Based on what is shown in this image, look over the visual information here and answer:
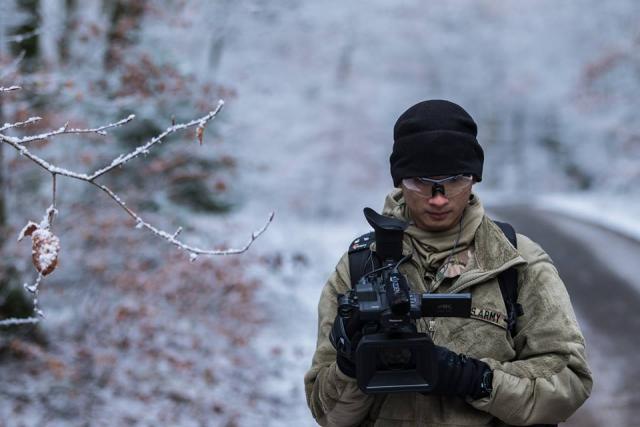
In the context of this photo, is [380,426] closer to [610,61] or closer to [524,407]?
[524,407]

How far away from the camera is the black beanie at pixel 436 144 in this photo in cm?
204

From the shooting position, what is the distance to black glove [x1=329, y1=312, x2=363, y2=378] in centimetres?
187

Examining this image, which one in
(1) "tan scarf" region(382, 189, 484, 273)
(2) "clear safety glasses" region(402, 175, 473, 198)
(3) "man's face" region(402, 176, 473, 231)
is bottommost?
(1) "tan scarf" region(382, 189, 484, 273)

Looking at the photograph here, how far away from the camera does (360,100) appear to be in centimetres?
1934

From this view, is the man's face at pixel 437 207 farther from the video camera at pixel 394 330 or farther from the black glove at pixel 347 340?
the black glove at pixel 347 340

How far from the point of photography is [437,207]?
2.05 meters

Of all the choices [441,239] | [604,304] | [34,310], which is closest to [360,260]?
[441,239]

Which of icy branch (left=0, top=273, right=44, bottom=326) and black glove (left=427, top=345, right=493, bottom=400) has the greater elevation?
icy branch (left=0, top=273, right=44, bottom=326)

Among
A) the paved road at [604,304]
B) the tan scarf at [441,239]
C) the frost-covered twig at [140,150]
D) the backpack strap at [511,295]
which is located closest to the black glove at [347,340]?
the tan scarf at [441,239]

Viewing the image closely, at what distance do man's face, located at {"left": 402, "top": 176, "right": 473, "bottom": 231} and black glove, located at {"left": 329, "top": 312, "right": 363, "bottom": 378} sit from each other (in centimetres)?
43

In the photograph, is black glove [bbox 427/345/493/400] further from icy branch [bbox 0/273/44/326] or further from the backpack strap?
icy branch [bbox 0/273/44/326]

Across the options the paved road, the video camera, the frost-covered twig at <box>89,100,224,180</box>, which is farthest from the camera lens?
the paved road

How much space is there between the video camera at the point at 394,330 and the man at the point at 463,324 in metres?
0.05

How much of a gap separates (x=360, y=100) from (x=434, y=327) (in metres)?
17.7
